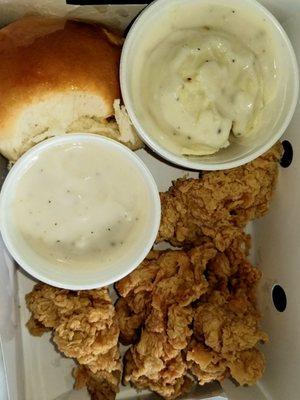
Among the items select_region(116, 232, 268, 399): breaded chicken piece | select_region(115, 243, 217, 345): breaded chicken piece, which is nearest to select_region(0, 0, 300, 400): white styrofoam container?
select_region(116, 232, 268, 399): breaded chicken piece

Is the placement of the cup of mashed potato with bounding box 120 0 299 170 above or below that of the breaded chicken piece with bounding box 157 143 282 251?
above

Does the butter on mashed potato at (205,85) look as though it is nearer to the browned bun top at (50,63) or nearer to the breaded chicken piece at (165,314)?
the browned bun top at (50,63)

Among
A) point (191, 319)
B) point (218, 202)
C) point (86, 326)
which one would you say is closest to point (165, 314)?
point (191, 319)

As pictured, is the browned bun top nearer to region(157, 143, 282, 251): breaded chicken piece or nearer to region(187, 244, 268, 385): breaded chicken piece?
region(157, 143, 282, 251): breaded chicken piece

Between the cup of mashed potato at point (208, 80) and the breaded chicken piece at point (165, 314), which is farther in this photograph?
the breaded chicken piece at point (165, 314)

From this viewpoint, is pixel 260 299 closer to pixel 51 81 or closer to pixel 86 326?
pixel 86 326

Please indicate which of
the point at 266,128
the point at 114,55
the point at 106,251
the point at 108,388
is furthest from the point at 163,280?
the point at 114,55

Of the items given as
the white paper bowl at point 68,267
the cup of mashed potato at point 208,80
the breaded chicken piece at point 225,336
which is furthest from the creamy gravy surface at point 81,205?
the breaded chicken piece at point 225,336
